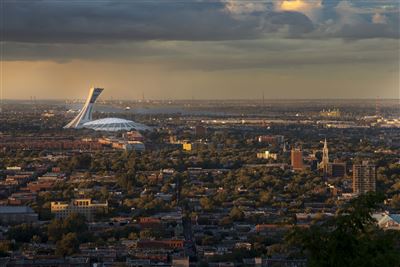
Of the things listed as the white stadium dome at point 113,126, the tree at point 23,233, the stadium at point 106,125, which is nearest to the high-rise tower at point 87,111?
the stadium at point 106,125

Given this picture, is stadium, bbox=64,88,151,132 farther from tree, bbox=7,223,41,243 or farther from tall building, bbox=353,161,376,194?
tree, bbox=7,223,41,243

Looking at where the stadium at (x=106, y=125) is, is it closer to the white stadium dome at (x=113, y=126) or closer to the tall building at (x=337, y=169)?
the white stadium dome at (x=113, y=126)

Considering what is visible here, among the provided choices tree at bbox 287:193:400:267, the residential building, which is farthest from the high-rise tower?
tree at bbox 287:193:400:267

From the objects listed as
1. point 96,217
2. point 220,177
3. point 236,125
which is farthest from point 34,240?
point 236,125

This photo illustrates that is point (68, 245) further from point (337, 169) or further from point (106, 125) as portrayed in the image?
point (106, 125)

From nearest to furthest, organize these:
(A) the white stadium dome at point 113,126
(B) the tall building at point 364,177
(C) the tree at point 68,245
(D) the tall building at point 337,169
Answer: (C) the tree at point 68,245 → (B) the tall building at point 364,177 → (D) the tall building at point 337,169 → (A) the white stadium dome at point 113,126

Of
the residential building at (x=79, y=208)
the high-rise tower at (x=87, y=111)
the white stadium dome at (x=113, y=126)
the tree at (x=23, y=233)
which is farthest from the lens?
the high-rise tower at (x=87, y=111)

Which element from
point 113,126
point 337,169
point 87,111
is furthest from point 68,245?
point 87,111
